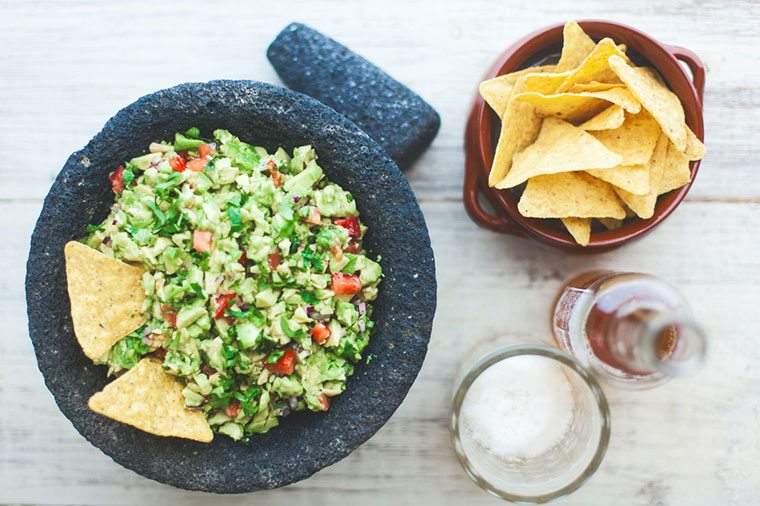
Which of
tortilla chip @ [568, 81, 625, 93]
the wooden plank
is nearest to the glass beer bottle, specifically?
the wooden plank

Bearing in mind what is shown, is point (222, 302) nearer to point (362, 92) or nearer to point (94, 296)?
point (94, 296)

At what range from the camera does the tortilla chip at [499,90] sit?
5.05ft

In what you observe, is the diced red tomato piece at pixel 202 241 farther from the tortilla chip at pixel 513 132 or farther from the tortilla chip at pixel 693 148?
the tortilla chip at pixel 693 148

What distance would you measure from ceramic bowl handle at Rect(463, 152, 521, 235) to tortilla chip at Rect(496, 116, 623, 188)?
117 mm

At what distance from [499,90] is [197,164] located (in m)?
0.51

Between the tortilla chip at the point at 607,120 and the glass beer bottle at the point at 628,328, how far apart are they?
28 cm

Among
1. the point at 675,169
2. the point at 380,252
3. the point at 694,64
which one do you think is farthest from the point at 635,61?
the point at 380,252

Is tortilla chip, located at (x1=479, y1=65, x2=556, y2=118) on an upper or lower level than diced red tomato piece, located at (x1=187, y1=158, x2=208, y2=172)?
upper

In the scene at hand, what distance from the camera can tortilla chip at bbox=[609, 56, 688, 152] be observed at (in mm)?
1469

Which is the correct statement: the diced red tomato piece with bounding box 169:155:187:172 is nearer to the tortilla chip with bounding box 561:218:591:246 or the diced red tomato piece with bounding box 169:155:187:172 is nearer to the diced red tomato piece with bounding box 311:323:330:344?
the diced red tomato piece with bounding box 311:323:330:344

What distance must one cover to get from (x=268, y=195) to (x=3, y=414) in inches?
31.8

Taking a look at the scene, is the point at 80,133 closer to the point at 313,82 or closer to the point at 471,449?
the point at 313,82

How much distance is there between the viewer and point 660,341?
1.46 meters

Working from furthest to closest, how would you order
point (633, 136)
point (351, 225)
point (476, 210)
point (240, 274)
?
point (476, 210), point (633, 136), point (351, 225), point (240, 274)
